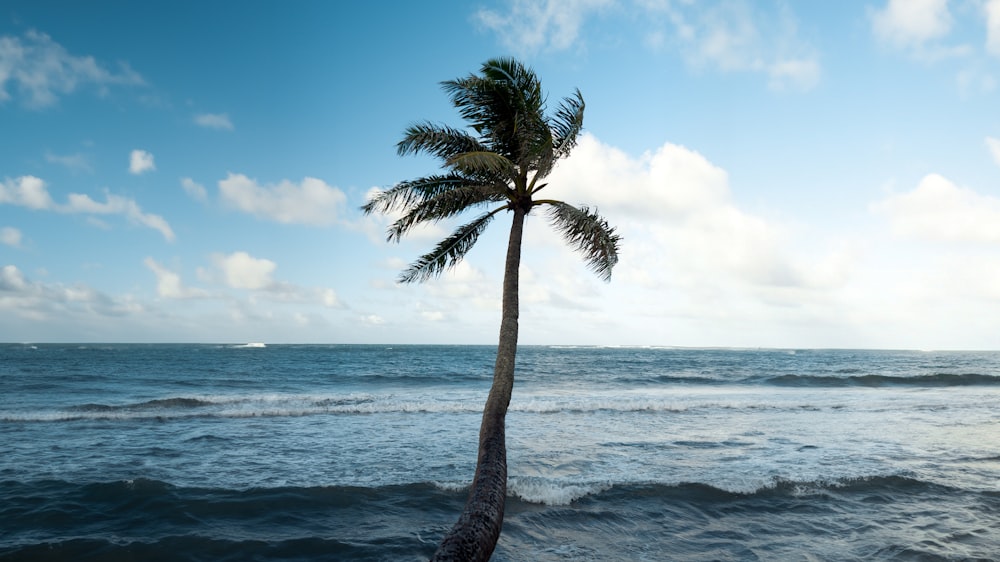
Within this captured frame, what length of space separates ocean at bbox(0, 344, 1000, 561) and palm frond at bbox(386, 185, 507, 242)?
21.2 feet

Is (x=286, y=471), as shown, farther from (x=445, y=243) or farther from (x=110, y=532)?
(x=445, y=243)

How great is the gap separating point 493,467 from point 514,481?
22.5ft

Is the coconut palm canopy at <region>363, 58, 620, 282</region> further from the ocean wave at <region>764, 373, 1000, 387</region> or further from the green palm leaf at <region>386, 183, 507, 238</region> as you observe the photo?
the ocean wave at <region>764, 373, 1000, 387</region>

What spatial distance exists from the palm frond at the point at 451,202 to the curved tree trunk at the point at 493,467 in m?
0.78

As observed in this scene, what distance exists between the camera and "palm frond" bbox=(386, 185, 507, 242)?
36.9 feet

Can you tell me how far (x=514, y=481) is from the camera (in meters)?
13.8

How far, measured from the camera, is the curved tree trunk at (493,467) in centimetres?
553

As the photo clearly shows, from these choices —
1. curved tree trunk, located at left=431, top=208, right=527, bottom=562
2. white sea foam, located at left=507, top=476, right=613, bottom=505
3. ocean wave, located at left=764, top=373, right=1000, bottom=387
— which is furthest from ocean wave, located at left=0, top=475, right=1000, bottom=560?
ocean wave, located at left=764, top=373, right=1000, bottom=387

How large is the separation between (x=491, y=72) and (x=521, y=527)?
30.1ft

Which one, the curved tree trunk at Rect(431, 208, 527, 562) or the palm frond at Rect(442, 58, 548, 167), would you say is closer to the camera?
the curved tree trunk at Rect(431, 208, 527, 562)

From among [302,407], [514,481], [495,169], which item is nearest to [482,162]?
[495,169]

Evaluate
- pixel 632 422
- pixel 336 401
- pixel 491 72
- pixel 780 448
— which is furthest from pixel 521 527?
pixel 336 401

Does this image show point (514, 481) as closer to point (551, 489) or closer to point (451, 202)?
point (551, 489)

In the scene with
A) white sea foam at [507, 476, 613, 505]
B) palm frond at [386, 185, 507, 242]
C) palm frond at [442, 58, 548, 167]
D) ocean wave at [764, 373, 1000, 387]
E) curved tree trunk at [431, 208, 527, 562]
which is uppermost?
palm frond at [442, 58, 548, 167]
